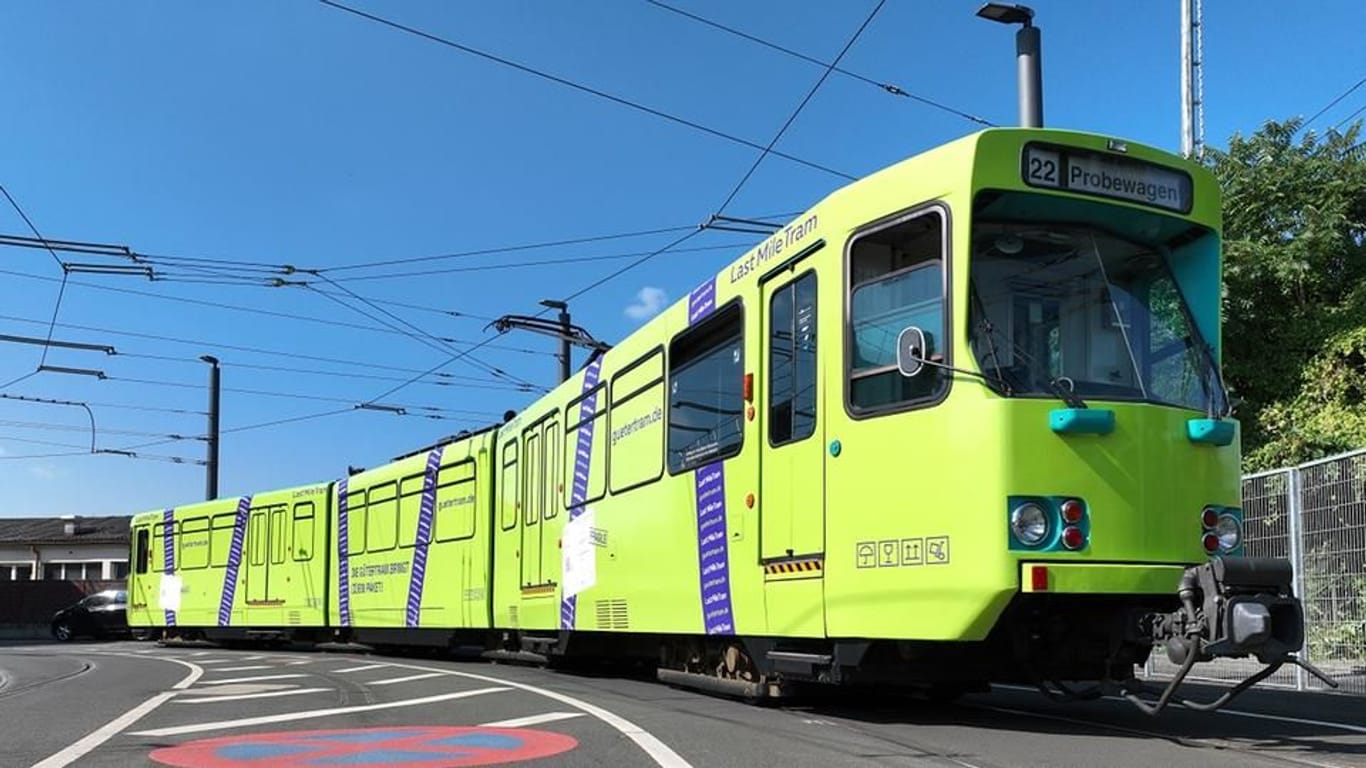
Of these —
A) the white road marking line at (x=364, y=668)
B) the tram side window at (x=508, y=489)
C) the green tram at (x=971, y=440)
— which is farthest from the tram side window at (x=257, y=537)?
the green tram at (x=971, y=440)

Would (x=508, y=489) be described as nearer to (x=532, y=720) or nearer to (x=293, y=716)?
(x=293, y=716)

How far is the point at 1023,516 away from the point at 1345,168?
44.0ft

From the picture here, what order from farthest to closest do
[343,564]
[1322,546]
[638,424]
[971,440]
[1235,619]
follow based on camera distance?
[343,564], [1322,546], [638,424], [971,440], [1235,619]

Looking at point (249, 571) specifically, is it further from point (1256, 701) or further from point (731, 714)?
point (1256, 701)

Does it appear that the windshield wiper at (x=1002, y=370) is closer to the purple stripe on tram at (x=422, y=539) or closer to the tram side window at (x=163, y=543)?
the purple stripe on tram at (x=422, y=539)

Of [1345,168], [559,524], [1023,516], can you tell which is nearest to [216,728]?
[559,524]

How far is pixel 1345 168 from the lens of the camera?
1672 centimetres

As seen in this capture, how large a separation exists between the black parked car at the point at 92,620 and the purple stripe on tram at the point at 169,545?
7944 mm

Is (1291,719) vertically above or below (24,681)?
above

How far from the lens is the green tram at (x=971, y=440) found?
6453mm

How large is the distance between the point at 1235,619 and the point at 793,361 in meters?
3.24

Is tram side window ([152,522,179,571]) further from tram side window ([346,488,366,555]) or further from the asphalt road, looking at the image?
the asphalt road

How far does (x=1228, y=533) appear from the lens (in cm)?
683

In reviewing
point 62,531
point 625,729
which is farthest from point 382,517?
point 62,531
